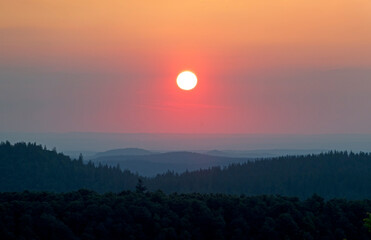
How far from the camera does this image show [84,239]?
268 feet

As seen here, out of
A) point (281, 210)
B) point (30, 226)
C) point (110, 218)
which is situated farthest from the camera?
point (281, 210)

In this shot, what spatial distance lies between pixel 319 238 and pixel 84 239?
3535cm

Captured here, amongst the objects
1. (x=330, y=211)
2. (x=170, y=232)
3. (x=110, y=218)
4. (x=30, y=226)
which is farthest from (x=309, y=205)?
(x=30, y=226)

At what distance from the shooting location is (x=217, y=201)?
9719 cm

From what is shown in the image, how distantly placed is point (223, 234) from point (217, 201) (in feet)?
28.4

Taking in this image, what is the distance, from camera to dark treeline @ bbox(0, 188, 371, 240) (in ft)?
271

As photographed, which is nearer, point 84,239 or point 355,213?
point 84,239

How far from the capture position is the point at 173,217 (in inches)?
3543

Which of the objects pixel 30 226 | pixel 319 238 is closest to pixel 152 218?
pixel 30 226

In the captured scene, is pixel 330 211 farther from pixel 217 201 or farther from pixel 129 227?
pixel 129 227

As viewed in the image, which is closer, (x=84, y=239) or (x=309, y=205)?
(x=84, y=239)

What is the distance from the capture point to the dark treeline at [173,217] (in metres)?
82.5

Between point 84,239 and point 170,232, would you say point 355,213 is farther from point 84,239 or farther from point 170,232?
point 84,239

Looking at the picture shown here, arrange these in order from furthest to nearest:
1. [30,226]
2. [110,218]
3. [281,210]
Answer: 1. [281,210]
2. [110,218]
3. [30,226]
